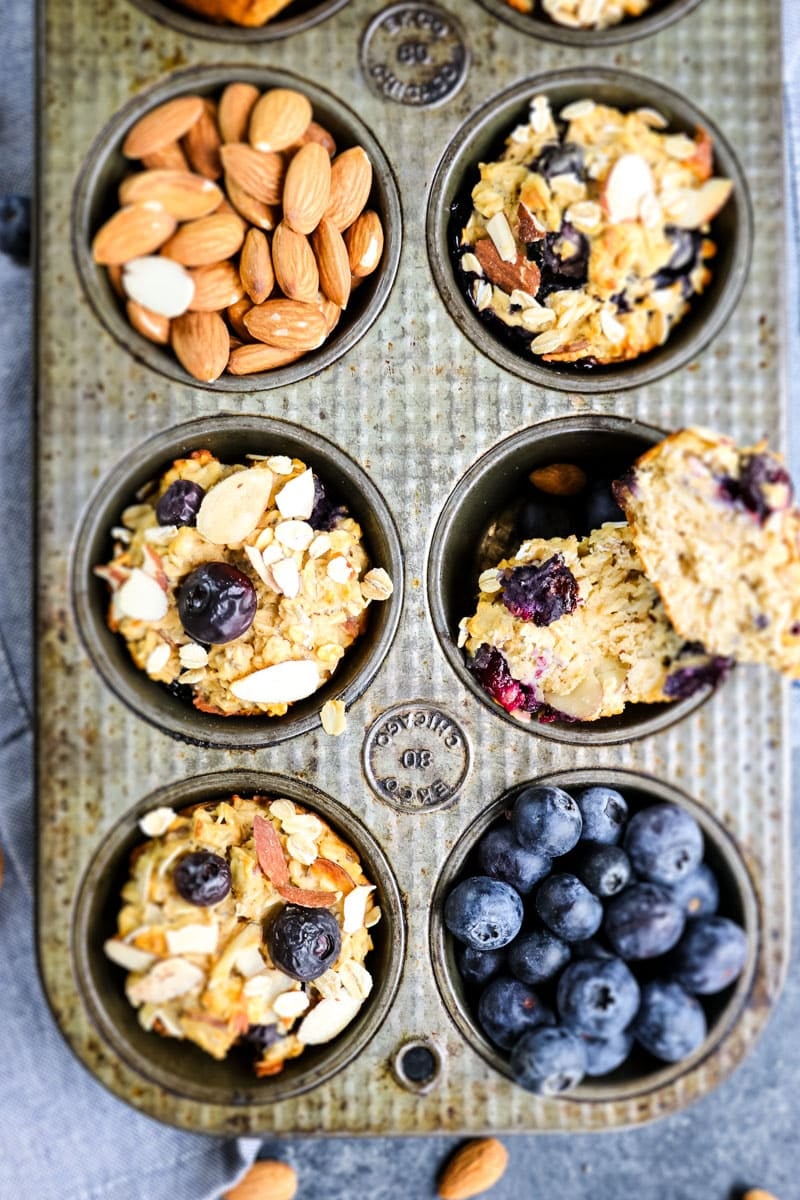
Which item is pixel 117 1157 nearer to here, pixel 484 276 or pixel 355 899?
pixel 355 899

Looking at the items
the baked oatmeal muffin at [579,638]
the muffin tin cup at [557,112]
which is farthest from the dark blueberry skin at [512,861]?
the muffin tin cup at [557,112]

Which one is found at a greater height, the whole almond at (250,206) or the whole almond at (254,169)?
the whole almond at (254,169)

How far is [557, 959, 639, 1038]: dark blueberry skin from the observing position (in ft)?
5.10

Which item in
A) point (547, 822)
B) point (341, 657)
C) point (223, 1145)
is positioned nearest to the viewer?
point (547, 822)

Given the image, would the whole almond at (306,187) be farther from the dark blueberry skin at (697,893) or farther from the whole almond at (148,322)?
the dark blueberry skin at (697,893)

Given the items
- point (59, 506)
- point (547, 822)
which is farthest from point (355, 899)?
point (59, 506)

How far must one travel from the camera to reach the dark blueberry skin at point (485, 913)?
1603mm

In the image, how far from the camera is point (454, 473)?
1.67m

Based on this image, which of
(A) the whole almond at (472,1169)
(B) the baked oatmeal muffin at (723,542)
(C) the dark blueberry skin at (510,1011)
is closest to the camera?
(B) the baked oatmeal muffin at (723,542)

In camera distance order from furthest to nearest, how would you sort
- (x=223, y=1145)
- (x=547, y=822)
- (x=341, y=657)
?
1. (x=223, y=1145)
2. (x=341, y=657)
3. (x=547, y=822)

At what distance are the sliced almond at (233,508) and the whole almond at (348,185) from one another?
46 cm

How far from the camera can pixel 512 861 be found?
163 cm

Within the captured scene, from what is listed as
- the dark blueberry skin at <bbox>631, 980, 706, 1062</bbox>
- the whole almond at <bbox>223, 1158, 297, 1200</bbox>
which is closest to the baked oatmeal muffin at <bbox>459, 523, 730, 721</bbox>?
the dark blueberry skin at <bbox>631, 980, 706, 1062</bbox>

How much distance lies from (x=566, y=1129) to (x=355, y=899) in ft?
1.71
